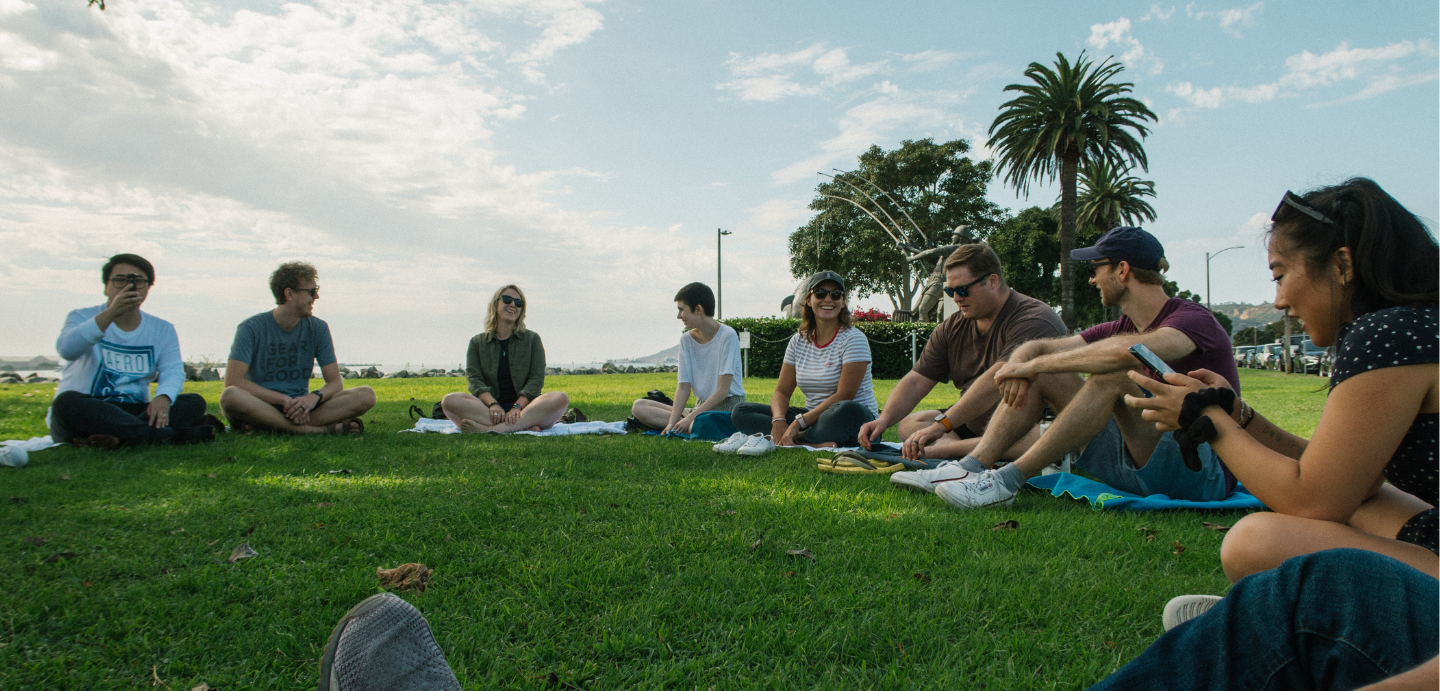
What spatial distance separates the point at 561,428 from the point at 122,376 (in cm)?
366

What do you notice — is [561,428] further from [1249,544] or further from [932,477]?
[1249,544]

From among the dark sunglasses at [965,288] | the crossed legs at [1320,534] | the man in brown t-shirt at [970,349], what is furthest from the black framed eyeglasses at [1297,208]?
the dark sunglasses at [965,288]

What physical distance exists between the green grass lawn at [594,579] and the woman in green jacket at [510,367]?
3.01 meters

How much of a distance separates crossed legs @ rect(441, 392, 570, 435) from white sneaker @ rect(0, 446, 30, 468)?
10.0 feet

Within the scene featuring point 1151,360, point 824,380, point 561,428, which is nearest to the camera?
point 1151,360

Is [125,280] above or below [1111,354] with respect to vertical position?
above

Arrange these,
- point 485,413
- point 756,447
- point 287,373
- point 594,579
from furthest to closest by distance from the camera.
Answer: point 485,413 → point 287,373 → point 756,447 → point 594,579

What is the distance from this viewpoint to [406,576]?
267cm

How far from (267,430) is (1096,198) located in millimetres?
45386

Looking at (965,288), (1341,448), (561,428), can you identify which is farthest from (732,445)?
(1341,448)

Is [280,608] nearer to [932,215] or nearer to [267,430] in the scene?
[267,430]

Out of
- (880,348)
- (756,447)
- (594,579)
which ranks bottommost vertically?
(594,579)

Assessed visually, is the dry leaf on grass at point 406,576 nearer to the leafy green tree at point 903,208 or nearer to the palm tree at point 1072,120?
the palm tree at point 1072,120

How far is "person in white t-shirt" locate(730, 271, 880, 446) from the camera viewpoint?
6086 mm
